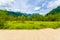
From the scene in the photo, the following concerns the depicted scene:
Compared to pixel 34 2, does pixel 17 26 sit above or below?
below

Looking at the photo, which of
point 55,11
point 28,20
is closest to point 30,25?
point 28,20

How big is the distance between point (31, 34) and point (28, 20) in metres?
0.33

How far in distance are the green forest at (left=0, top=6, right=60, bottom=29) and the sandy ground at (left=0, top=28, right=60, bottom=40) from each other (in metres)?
0.09

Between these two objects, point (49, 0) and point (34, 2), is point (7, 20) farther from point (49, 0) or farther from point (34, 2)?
point (49, 0)

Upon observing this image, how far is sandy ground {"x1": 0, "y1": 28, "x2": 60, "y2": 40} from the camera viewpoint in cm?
284

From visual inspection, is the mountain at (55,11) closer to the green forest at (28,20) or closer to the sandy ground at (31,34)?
the green forest at (28,20)

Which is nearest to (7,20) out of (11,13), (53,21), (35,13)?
(11,13)

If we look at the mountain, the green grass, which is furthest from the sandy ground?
the mountain

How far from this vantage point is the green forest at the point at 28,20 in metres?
3.09

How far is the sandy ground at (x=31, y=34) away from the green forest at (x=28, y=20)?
0.31 ft

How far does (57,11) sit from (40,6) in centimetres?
35

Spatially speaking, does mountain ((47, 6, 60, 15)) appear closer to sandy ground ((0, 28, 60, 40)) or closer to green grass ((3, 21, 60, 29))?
green grass ((3, 21, 60, 29))

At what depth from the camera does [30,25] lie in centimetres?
310

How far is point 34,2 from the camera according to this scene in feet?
10.4
